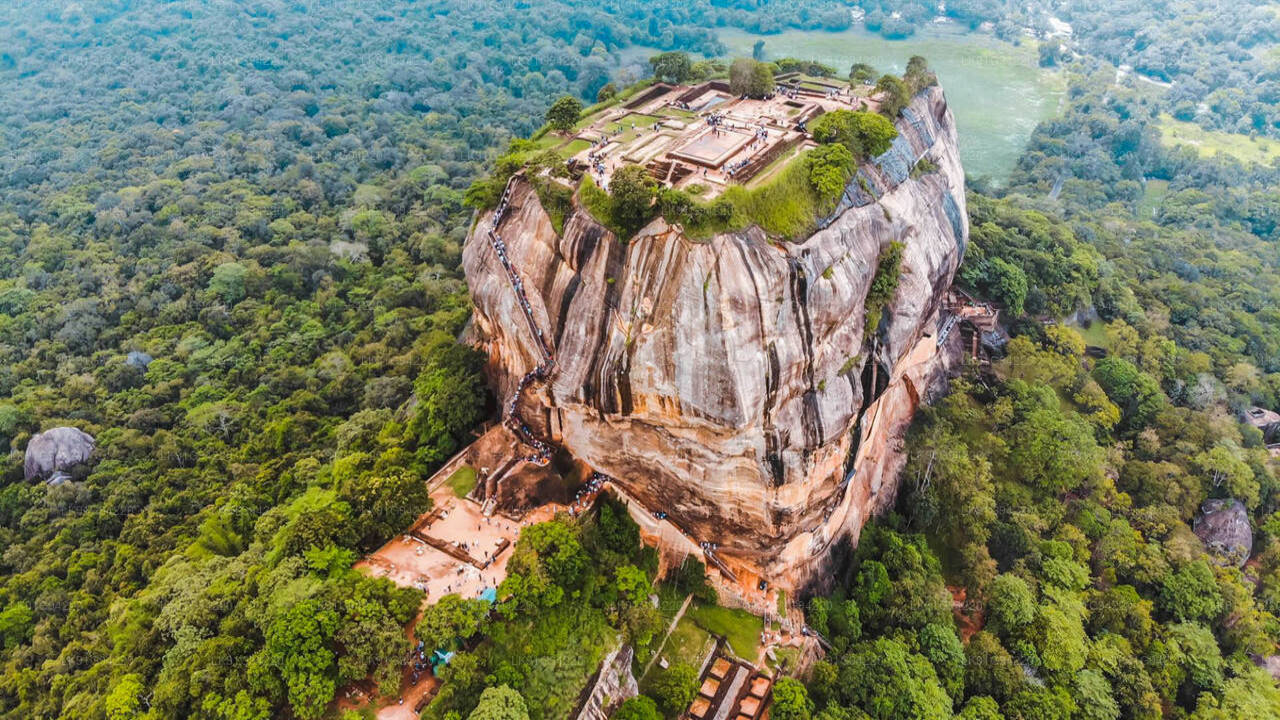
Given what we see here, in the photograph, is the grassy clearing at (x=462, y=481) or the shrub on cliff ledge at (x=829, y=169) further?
the grassy clearing at (x=462, y=481)

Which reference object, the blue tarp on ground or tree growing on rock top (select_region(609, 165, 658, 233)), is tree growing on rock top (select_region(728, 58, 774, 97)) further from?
the blue tarp on ground

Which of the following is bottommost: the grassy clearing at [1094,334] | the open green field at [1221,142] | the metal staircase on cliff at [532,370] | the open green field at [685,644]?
the open green field at [1221,142]

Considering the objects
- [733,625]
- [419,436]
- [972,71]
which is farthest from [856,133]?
[972,71]

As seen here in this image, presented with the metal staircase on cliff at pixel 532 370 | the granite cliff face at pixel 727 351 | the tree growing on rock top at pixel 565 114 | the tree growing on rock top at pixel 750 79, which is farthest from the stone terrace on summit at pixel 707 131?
the metal staircase on cliff at pixel 532 370

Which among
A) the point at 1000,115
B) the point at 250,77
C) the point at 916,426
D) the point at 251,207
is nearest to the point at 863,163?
the point at 916,426

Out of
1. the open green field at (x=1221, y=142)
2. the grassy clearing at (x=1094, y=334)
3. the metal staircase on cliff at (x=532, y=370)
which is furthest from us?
the open green field at (x=1221, y=142)

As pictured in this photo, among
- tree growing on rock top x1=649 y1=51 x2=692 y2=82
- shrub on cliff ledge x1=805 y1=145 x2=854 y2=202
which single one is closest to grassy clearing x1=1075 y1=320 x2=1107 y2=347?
shrub on cliff ledge x1=805 y1=145 x2=854 y2=202

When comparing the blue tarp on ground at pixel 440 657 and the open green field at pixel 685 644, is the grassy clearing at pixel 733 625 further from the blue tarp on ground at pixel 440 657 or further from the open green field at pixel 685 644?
the blue tarp on ground at pixel 440 657

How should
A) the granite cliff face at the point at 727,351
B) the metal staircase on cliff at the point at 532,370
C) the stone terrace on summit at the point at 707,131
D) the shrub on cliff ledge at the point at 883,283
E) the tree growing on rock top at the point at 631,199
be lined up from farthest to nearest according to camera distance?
the shrub on cliff ledge at the point at 883,283
the metal staircase on cliff at the point at 532,370
the stone terrace on summit at the point at 707,131
the tree growing on rock top at the point at 631,199
the granite cliff face at the point at 727,351

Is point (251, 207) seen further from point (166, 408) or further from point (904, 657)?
point (904, 657)
